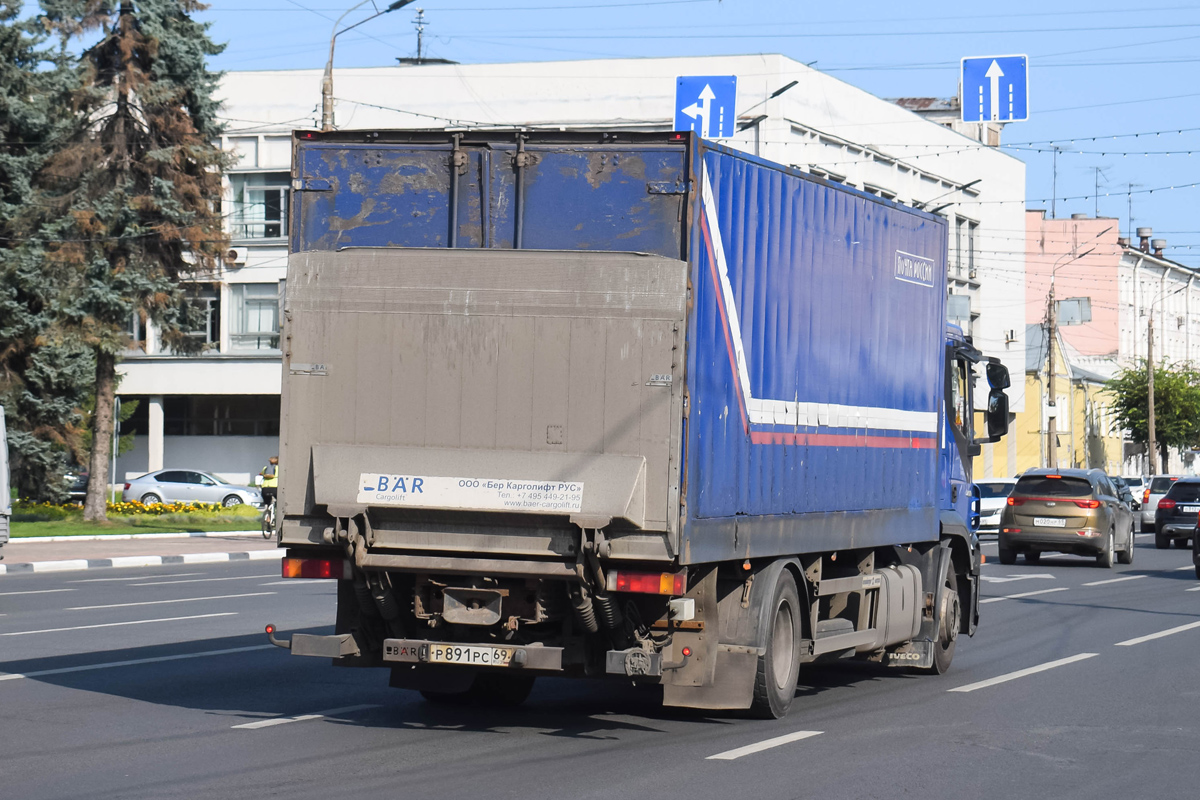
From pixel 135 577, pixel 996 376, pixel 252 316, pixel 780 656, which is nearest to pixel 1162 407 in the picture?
pixel 252 316

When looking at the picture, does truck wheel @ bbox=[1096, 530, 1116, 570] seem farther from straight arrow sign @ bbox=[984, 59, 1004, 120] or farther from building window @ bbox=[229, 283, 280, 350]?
building window @ bbox=[229, 283, 280, 350]

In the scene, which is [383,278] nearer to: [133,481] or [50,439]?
[50,439]

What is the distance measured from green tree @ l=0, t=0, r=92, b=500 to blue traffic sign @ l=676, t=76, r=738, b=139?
15003mm

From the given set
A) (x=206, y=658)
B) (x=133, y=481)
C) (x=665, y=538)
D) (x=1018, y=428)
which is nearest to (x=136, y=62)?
(x=133, y=481)

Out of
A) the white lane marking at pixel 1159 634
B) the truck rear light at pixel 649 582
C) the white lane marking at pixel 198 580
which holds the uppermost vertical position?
the truck rear light at pixel 649 582

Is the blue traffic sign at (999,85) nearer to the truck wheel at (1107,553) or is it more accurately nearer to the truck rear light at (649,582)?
the truck wheel at (1107,553)

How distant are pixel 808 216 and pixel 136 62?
1167 inches

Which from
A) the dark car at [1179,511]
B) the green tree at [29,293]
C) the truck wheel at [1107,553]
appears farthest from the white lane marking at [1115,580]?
the green tree at [29,293]

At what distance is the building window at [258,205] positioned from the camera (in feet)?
183

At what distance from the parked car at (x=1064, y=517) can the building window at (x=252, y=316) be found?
31.9 meters

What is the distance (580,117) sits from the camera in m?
53.5

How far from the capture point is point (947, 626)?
1311 centimetres

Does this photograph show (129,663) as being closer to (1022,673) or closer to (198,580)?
(1022,673)

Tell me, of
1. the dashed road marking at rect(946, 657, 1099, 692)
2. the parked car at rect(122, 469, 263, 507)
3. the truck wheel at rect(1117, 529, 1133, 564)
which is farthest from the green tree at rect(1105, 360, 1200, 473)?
the dashed road marking at rect(946, 657, 1099, 692)
